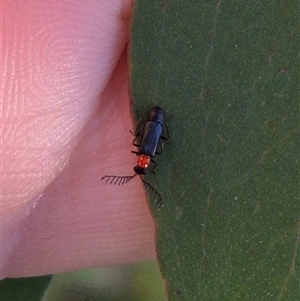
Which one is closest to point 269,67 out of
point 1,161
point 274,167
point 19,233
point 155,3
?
point 274,167

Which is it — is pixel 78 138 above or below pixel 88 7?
below

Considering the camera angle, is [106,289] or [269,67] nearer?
[269,67]

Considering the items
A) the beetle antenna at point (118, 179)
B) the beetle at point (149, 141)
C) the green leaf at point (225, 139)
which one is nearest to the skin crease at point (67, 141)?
the beetle antenna at point (118, 179)

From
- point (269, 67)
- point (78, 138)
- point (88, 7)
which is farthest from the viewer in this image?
point (78, 138)

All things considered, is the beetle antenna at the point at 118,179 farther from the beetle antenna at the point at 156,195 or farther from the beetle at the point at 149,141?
the beetle antenna at the point at 156,195

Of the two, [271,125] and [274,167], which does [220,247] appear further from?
[271,125]

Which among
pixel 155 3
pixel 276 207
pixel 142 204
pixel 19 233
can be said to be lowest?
pixel 19 233
